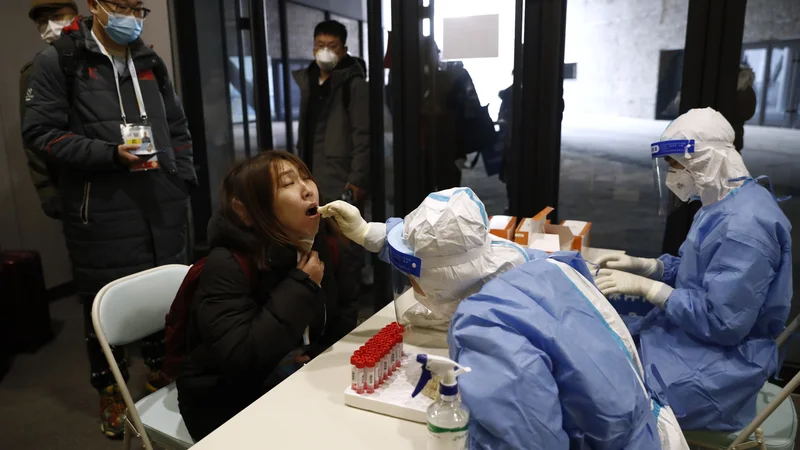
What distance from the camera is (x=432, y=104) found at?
300 centimetres

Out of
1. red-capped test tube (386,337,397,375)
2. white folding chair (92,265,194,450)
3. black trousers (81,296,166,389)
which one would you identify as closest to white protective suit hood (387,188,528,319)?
red-capped test tube (386,337,397,375)

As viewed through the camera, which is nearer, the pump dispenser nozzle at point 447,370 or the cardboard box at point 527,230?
the pump dispenser nozzle at point 447,370

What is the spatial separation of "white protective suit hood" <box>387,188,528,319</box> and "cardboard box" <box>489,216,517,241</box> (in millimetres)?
696

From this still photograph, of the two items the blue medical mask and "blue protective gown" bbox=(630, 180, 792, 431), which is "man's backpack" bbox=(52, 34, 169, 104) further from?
"blue protective gown" bbox=(630, 180, 792, 431)

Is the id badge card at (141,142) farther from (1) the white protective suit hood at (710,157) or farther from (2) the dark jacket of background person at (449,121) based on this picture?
(1) the white protective suit hood at (710,157)

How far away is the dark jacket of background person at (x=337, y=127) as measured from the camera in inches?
119

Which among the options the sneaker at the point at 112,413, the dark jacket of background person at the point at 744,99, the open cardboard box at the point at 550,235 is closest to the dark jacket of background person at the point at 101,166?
the sneaker at the point at 112,413

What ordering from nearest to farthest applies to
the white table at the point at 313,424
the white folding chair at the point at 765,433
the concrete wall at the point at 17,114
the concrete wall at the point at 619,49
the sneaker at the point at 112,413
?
the white table at the point at 313,424, the white folding chair at the point at 765,433, the sneaker at the point at 112,413, the concrete wall at the point at 619,49, the concrete wall at the point at 17,114

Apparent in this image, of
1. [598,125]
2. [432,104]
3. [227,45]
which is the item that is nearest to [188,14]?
[227,45]

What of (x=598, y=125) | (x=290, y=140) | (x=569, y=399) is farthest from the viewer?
(x=290, y=140)

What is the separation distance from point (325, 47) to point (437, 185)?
941mm

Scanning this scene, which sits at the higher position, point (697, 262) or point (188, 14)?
point (188, 14)

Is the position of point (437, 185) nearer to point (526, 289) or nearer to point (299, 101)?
point (299, 101)

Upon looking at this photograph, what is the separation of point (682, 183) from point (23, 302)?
10.3ft
